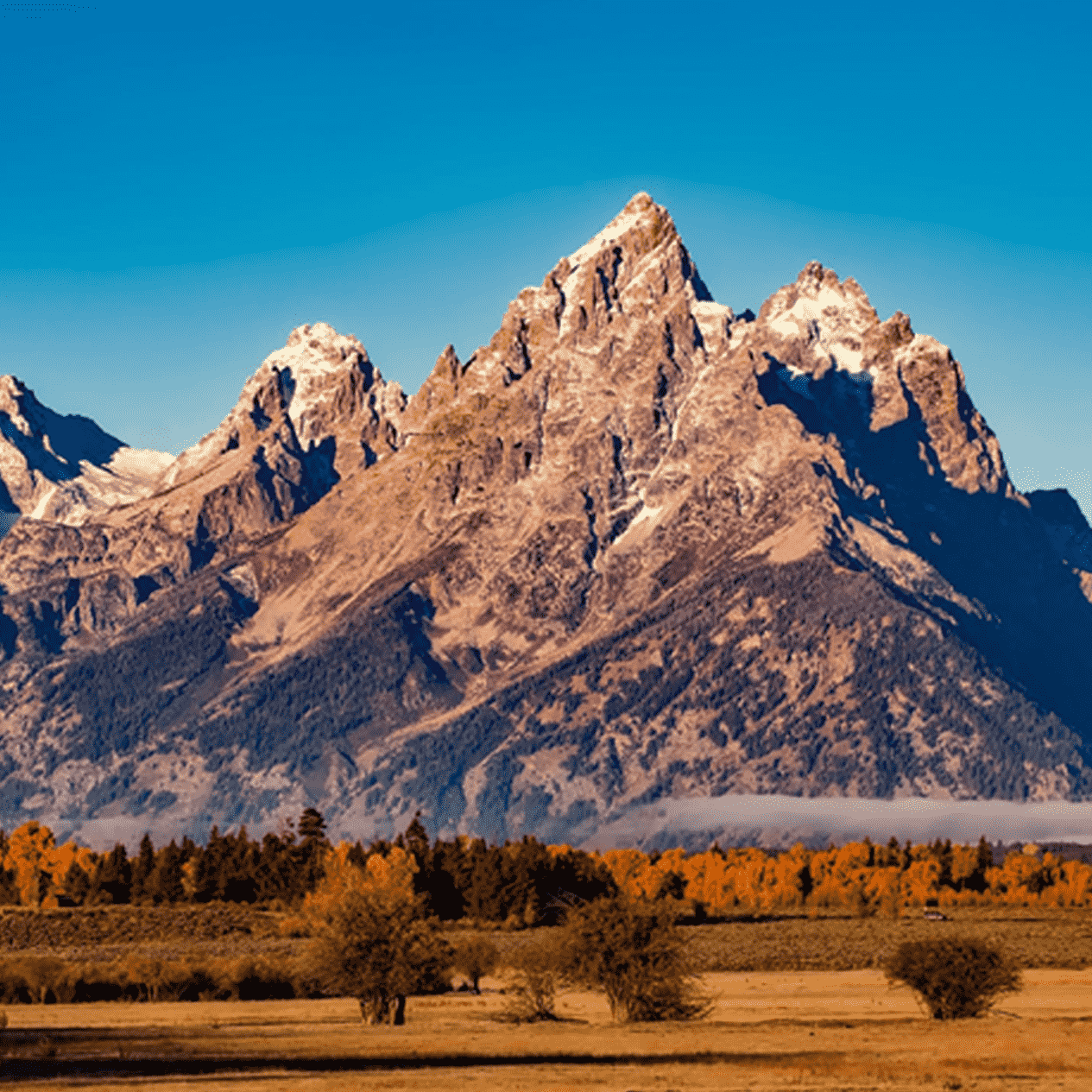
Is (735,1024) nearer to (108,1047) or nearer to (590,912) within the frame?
(590,912)

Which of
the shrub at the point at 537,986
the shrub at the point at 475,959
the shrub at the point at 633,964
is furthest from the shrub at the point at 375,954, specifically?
the shrub at the point at 475,959

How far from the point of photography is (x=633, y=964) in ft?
435

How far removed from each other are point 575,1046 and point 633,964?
2156 centimetres

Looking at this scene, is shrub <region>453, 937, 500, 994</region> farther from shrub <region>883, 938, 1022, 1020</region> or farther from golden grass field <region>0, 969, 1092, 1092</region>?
shrub <region>883, 938, 1022, 1020</region>

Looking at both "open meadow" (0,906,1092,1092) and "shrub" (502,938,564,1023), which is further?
"shrub" (502,938,564,1023)

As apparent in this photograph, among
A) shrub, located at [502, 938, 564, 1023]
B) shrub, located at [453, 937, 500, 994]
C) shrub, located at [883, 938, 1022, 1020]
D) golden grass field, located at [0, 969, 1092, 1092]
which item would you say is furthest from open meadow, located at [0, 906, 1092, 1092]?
shrub, located at [453, 937, 500, 994]

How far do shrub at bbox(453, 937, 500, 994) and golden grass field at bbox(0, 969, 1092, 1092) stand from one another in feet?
71.2

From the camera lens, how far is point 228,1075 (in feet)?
308

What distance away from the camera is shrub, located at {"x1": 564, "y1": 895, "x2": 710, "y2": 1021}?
13275 cm

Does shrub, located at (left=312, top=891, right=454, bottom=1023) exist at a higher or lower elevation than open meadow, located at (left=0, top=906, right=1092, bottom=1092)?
higher

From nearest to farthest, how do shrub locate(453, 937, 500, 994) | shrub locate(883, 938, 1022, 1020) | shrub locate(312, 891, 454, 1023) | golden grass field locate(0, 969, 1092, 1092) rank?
1. golden grass field locate(0, 969, 1092, 1092)
2. shrub locate(883, 938, 1022, 1020)
3. shrub locate(312, 891, 454, 1023)
4. shrub locate(453, 937, 500, 994)

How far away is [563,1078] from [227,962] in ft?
287

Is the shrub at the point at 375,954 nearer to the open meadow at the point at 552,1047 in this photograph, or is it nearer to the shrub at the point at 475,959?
the open meadow at the point at 552,1047

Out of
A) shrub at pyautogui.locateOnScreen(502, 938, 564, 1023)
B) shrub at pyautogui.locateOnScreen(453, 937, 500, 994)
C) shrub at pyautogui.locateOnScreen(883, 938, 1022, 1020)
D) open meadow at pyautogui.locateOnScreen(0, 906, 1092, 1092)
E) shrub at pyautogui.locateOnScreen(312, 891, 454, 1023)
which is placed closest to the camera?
open meadow at pyautogui.locateOnScreen(0, 906, 1092, 1092)
